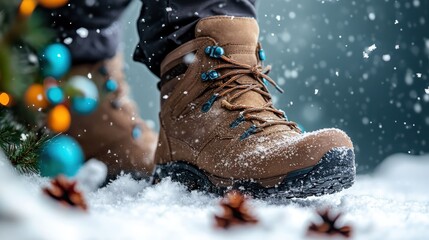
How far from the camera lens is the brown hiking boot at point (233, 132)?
817mm

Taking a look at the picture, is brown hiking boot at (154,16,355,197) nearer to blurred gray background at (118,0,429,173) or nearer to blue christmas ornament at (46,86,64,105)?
blue christmas ornament at (46,86,64,105)

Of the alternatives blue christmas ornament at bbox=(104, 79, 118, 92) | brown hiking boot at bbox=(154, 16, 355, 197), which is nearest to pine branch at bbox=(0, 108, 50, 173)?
brown hiking boot at bbox=(154, 16, 355, 197)

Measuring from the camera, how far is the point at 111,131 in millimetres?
1198

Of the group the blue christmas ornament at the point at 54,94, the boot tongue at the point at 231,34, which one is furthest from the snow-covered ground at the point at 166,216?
the boot tongue at the point at 231,34

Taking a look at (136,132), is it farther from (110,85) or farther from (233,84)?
(233,84)

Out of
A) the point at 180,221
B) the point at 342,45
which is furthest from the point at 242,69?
the point at 342,45

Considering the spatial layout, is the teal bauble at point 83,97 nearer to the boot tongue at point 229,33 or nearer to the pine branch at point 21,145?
the pine branch at point 21,145

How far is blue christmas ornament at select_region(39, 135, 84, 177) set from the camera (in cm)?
84

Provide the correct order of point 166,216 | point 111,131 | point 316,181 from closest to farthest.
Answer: point 166,216 → point 316,181 → point 111,131

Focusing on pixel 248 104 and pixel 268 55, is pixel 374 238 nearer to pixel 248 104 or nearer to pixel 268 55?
pixel 248 104

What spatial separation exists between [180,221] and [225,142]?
0.37 meters

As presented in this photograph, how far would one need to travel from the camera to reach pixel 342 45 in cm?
222

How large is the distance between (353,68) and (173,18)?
1.32 metres

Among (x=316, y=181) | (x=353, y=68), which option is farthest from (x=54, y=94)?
(x=353, y=68)
